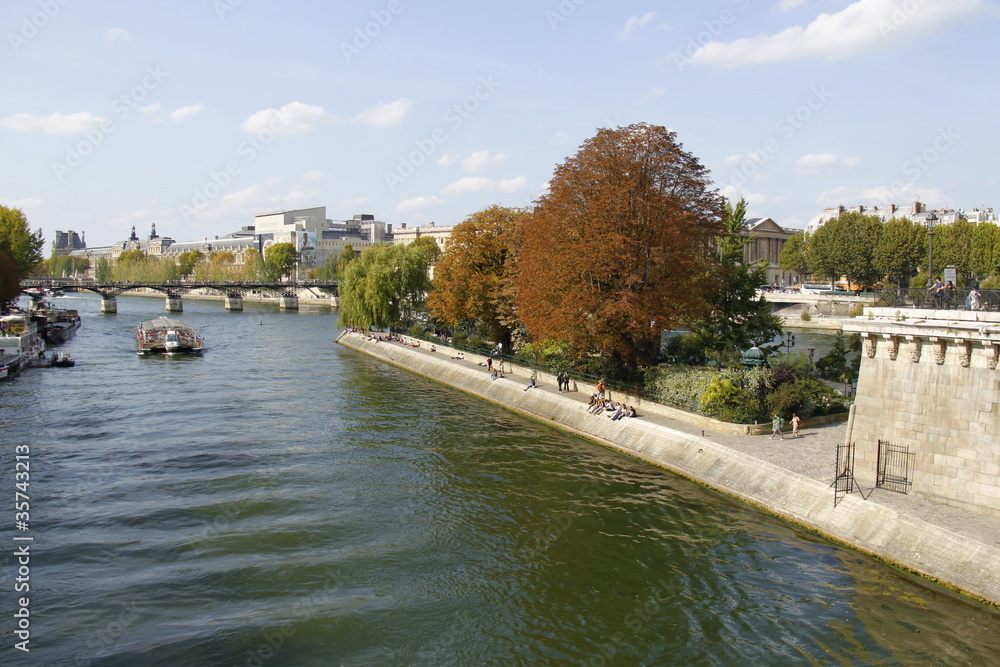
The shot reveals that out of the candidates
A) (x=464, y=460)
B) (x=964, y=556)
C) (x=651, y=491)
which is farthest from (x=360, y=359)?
(x=964, y=556)

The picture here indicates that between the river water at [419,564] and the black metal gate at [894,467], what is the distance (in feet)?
9.45

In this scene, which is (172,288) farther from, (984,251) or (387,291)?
(984,251)

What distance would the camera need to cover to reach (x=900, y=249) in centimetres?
9831

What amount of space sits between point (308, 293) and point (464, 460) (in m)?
151

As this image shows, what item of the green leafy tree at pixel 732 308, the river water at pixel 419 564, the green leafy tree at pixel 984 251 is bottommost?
the river water at pixel 419 564

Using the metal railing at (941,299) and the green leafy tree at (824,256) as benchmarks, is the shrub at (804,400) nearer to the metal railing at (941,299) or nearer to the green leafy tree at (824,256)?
the metal railing at (941,299)

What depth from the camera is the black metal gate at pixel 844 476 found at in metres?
20.7

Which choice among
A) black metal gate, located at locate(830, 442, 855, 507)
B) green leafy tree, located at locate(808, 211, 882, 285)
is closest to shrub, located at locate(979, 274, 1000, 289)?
green leafy tree, located at locate(808, 211, 882, 285)

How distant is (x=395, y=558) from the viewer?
19172 mm

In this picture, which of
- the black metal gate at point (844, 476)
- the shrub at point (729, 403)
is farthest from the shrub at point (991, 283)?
the black metal gate at point (844, 476)

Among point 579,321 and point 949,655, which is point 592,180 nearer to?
point 579,321

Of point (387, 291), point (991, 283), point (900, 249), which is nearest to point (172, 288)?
point (387, 291)

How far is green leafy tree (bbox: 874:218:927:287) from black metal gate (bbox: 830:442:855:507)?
88606 mm

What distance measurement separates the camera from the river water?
14977mm
